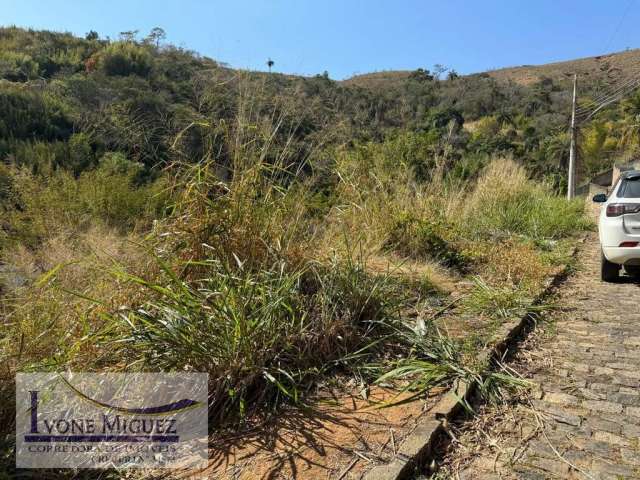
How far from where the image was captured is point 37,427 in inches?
84.6

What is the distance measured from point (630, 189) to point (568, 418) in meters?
3.97

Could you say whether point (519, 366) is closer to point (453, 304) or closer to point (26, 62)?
point (453, 304)

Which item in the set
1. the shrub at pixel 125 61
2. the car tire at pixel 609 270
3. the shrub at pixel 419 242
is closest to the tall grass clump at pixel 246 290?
the shrub at pixel 419 242

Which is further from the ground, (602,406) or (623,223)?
(623,223)

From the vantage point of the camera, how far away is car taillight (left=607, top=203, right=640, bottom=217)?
5.08m

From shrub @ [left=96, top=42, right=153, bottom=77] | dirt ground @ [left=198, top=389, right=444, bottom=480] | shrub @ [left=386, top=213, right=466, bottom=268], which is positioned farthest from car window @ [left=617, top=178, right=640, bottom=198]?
shrub @ [left=96, top=42, right=153, bottom=77]

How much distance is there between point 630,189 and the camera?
532 centimetres

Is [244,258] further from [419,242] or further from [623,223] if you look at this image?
[623,223]

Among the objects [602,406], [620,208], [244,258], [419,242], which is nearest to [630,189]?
[620,208]

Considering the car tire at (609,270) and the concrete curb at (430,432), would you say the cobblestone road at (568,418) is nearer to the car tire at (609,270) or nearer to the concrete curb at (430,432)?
the concrete curb at (430,432)

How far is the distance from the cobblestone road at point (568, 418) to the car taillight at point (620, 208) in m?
1.59

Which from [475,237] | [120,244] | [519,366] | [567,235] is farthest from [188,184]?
[567,235]

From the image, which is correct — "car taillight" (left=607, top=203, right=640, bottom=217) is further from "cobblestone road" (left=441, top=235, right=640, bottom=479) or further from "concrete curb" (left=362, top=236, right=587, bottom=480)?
"concrete curb" (left=362, top=236, right=587, bottom=480)

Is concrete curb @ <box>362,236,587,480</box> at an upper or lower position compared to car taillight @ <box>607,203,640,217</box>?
lower
